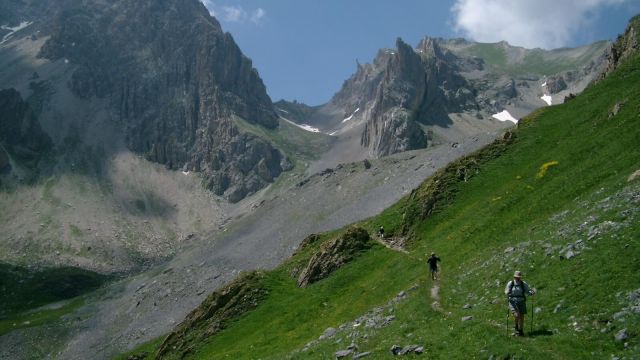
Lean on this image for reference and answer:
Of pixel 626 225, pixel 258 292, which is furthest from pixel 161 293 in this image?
pixel 626 225

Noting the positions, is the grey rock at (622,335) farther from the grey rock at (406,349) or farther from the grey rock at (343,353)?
the grey rock at (343,353)

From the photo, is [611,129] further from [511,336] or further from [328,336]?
[511,336]

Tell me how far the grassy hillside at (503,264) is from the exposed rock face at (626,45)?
7960 mm

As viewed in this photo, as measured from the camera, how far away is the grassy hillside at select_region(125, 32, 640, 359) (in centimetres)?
2491

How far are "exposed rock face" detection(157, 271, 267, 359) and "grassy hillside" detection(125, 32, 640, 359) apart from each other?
1232mm

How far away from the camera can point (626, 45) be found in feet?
266

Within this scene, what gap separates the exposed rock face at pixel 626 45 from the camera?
3054 inches

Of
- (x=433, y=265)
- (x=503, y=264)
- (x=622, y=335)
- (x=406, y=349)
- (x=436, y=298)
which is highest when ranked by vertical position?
(x=503, y=264)

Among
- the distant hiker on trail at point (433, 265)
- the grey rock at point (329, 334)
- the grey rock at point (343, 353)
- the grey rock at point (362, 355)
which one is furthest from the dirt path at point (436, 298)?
the grey rock at point (329, 334)

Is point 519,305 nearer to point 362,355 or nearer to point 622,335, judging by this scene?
point 622,335

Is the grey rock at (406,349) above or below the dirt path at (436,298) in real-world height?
below

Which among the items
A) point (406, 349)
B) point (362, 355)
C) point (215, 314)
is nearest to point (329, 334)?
point (362, 355)

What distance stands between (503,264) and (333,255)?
33.4m

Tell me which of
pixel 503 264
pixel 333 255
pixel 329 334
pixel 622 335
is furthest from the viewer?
pixel 333 255
